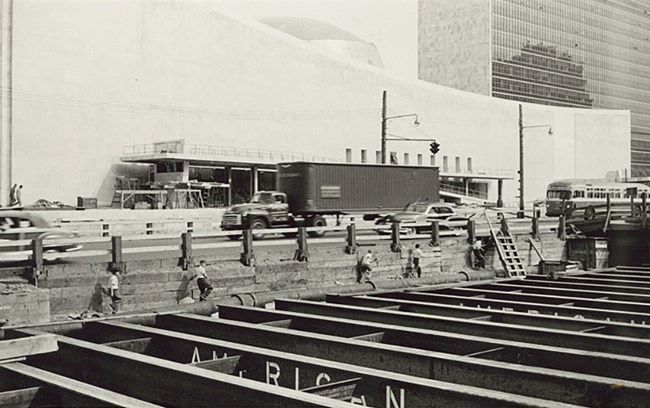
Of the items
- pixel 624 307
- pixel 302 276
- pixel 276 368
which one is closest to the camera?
pixel 276 368

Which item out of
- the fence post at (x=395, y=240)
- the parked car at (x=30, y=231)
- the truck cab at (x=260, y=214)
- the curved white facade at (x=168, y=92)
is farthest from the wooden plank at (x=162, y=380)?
the curved white facade at (x=168, y=92)

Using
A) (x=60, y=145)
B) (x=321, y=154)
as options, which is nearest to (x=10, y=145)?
(x=60, y=145)

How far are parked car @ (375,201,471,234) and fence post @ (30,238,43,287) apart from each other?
1724cm

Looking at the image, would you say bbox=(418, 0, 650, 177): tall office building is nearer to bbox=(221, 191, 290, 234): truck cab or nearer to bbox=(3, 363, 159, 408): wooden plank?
bbox=(221, 191, 290, 234): truck cab

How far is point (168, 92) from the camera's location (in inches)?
2419

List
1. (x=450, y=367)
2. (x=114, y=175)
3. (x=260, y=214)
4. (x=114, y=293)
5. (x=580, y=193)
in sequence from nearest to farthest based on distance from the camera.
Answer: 1. (x=450, y=367)
2. (x=114, y=293)
3. (x=260, y=214)
4. (x=580, y=193)
5. (x=114, y=175)

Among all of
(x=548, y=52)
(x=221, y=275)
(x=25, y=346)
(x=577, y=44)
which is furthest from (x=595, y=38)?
(x=25, y=346)

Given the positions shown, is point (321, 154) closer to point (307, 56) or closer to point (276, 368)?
point (307, 56)

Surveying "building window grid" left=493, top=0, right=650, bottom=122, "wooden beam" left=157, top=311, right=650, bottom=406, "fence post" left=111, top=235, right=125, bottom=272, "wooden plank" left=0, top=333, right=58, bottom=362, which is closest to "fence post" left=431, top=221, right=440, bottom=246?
"fence post" left=111, top=235, right=125, bottom=272

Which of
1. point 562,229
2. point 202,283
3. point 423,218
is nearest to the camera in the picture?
point 202,283

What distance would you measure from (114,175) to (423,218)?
1228 inches

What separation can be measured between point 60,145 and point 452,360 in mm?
51858

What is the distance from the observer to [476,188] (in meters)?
97.8

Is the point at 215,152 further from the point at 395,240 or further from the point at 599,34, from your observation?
the point at 599,34
